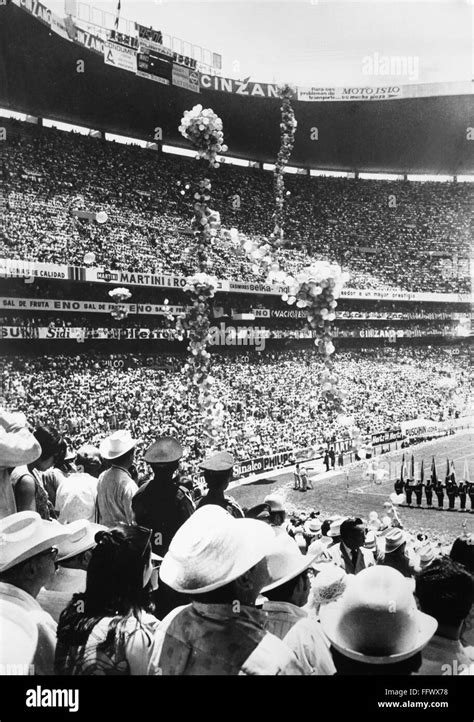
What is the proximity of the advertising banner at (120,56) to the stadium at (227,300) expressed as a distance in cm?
6

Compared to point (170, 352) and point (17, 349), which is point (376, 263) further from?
point (17, 349)

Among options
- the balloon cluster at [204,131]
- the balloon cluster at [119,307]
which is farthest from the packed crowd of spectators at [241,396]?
the balloon cluster at [204,131]

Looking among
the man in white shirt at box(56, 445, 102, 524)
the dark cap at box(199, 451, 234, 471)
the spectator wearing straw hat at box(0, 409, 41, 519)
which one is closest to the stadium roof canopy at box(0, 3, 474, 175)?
the man in white shirt at box(56, 445, 102, 524)

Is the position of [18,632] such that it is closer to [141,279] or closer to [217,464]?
[217,464]

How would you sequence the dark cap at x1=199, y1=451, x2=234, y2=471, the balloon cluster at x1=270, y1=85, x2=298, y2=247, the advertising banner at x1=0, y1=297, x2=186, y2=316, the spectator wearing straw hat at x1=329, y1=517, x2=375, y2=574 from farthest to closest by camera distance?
the balloon cluster at x1=270, y1=85, x2=298, y2=247 < the advertising banner at x1=0, y1=297, x2=186, y2=316 < the spectator wearing straw hat at x1=329, y1=517, x2=375, y2=574 < the dark cap at x1=199, y1=451, x2=234, y2=471

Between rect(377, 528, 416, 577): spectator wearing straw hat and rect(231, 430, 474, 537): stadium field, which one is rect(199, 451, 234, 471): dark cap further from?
rect(231, 430, 474, 537): stadium field

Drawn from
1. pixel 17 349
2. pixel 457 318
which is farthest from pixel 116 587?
pixel 457 318

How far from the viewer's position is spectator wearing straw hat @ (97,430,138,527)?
388 centimetres

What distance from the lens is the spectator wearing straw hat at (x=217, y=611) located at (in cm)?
214

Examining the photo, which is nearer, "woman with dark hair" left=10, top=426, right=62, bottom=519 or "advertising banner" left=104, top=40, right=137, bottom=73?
"woman with dark hair" left=10, top=426, right=62, bottom=519

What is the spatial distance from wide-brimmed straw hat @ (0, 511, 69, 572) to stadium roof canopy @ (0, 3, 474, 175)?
1636 cm

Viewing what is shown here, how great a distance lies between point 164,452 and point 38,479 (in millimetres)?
984

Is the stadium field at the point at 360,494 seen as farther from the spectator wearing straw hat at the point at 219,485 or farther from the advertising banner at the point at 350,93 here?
the advertising banner at the point at 350,93

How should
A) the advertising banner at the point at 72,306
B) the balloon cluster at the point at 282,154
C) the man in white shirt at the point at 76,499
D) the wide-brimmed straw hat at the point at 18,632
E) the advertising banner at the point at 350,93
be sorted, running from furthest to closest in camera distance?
the advertising banner at the point at 350,93, the balloon cluster at the point at 282,154, the advertising banner at the point at 72,306, the man in white shirt at the point at 76,499, the wide-brimmed straw hat at the point at 18,632
